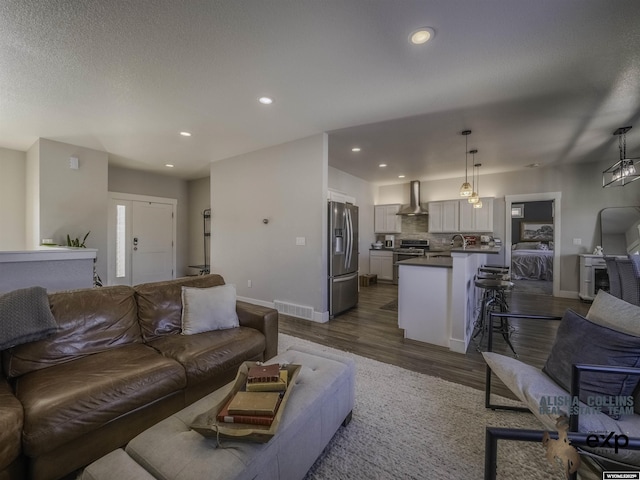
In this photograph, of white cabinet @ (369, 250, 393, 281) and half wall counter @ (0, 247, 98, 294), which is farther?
white cabinet @ (369, 250, 393, 281)

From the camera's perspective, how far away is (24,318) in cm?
163

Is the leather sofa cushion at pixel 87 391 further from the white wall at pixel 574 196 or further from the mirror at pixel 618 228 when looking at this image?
the mirror at pixel 618 228

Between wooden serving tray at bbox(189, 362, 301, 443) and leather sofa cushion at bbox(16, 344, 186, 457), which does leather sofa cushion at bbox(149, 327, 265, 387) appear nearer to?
leather sofa cushion at bbox(16, 344, 186, 457)

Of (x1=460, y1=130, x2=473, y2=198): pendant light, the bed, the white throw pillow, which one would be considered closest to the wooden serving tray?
the white throw pillow

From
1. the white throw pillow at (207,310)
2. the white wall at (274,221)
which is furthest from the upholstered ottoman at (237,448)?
the white wall at (274,221)

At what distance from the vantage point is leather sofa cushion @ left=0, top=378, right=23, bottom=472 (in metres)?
1.12

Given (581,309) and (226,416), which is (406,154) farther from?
(226,416)

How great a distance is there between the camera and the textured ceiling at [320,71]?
1765mm

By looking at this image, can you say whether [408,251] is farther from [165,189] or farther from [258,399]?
[165,189]

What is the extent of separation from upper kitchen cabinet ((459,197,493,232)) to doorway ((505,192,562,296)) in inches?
14.0

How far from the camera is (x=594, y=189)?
525 cm

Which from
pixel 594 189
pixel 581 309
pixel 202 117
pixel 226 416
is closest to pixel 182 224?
pixel 202 117

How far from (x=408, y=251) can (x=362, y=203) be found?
1.77 metres

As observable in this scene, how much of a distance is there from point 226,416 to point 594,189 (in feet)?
24.2
